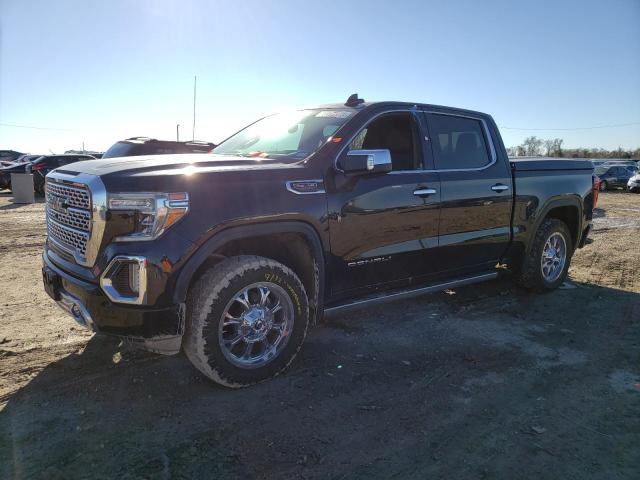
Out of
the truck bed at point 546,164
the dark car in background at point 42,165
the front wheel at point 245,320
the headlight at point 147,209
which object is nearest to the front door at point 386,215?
the front wheel at point 245,320

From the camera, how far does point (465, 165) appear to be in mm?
4723

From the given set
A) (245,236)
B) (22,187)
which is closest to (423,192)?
(245,236)

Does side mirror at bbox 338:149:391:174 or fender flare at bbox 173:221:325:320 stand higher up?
side mirror at bbox 338:149:391:174

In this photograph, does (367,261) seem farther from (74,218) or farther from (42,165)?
(42,165)

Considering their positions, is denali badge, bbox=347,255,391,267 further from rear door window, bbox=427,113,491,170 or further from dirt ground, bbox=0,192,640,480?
rear door window, bbox=427,113,491,170

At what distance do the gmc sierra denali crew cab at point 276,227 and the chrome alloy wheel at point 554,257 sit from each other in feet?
2.68

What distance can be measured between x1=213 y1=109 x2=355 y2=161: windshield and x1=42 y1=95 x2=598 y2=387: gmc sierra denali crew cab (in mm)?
18

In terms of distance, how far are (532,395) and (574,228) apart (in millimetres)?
3475

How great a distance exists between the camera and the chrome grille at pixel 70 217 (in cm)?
301

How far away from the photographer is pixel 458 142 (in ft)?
15.7

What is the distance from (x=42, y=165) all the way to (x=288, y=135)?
1721 centimetres

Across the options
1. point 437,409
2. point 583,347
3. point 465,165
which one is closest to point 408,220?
point 465,165

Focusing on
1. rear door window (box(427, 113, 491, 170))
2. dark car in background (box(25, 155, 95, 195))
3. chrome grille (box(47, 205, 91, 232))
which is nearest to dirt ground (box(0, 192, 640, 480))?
chrome grille (box(47, 205, 91, 232))

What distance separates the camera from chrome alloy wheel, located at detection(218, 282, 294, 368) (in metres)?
3.24
